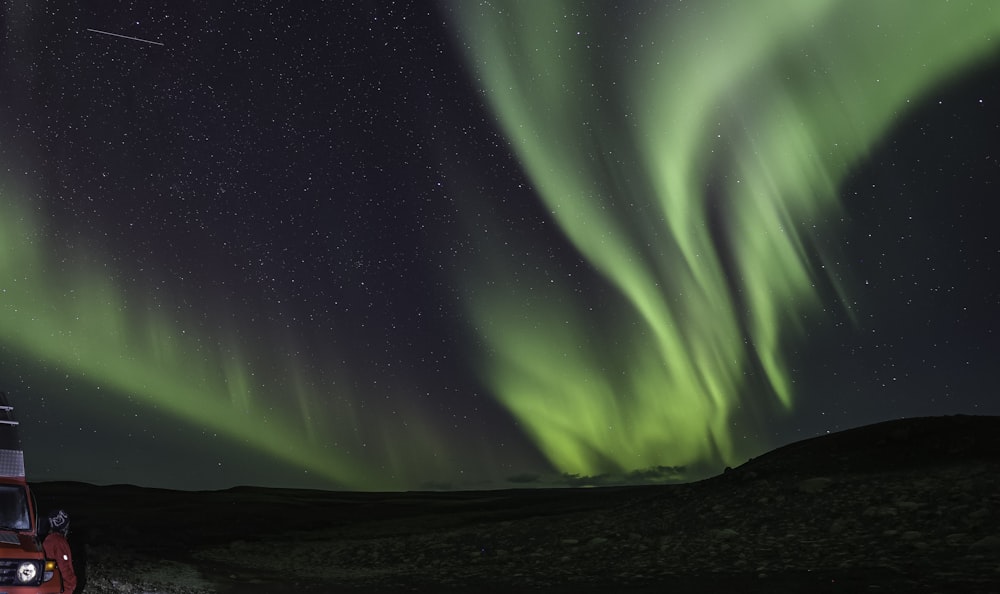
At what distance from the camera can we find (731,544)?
22188 mm

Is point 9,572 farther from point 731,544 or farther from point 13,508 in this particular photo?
point 731,544

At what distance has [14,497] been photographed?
39.1ft

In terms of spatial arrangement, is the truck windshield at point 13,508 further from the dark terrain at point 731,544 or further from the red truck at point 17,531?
the dark terrain at point 731,544

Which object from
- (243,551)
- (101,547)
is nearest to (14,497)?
(101,547)

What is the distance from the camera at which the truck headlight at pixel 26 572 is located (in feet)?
35.4

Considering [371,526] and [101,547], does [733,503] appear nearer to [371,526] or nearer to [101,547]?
[101,547]

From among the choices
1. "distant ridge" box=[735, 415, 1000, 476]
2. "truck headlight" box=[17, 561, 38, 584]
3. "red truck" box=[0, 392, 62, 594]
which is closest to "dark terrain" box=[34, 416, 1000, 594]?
"distant ridge" box=[735, 415, 1000, 476]

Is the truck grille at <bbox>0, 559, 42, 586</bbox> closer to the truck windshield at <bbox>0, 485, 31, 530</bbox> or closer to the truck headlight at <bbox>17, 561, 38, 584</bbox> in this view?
the truck headlight at <bbox>17, 561, 38, 584</bbox>

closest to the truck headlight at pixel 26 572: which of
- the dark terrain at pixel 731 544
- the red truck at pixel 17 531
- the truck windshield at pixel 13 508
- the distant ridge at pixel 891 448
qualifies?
the red truck at pixel 17 531

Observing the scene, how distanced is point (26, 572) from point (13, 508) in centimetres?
137

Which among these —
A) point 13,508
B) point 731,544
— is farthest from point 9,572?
point 731,544

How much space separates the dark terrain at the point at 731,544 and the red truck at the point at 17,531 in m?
6.95

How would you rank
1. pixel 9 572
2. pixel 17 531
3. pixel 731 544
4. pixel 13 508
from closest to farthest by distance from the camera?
pixel 9 572 < pixel 17 531 < pixel 13 508 < pixel 731 544

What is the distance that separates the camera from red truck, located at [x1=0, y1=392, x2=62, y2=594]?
1078 centimetres
